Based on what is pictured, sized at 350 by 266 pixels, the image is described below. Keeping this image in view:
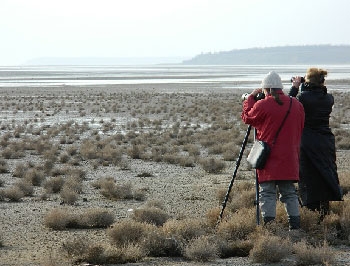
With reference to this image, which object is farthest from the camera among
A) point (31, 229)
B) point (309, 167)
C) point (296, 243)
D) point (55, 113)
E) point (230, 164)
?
point (55, 113)

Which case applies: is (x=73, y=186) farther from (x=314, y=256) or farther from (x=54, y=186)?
(x=314, y=256)

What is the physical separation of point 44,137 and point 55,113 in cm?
1717

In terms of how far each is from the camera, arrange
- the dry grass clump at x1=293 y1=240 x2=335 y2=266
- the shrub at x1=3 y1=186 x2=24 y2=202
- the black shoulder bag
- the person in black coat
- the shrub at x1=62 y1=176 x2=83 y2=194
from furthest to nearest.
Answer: the shrub at x1=62 y1=176 x2=83 y2=194, the shrub at x1=3 y1=186 x2=24 y2=202, the person in black coat, the black shoulder bag, the dry grass clump at x1=293 y1=240 x2=335 y2=266

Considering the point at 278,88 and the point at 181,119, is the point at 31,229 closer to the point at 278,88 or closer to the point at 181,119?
the point at 278,88

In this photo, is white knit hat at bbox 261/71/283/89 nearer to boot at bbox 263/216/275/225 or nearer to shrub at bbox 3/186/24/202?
boot at bbox 263/216/275/225

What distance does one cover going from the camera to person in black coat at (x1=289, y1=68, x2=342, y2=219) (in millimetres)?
10281

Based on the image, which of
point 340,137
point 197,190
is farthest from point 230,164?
point 340,137

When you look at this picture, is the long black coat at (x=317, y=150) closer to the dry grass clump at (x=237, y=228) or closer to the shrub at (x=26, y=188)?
A: the dry grass clump at (x=237, y=228)

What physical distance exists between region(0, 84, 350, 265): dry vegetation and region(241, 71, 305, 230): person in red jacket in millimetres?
348

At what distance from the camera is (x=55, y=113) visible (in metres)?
47.3

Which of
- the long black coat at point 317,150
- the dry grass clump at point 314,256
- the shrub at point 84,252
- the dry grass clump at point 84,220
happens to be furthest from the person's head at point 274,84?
the dry grass clump at point 84,220

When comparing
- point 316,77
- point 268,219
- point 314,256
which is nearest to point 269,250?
point 314,256

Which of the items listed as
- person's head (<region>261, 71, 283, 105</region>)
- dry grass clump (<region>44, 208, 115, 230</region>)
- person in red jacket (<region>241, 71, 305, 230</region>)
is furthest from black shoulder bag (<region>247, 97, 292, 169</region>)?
dry grass clump (<region>44, 208, 115, 230</region>)

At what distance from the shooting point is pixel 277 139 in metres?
9.56
